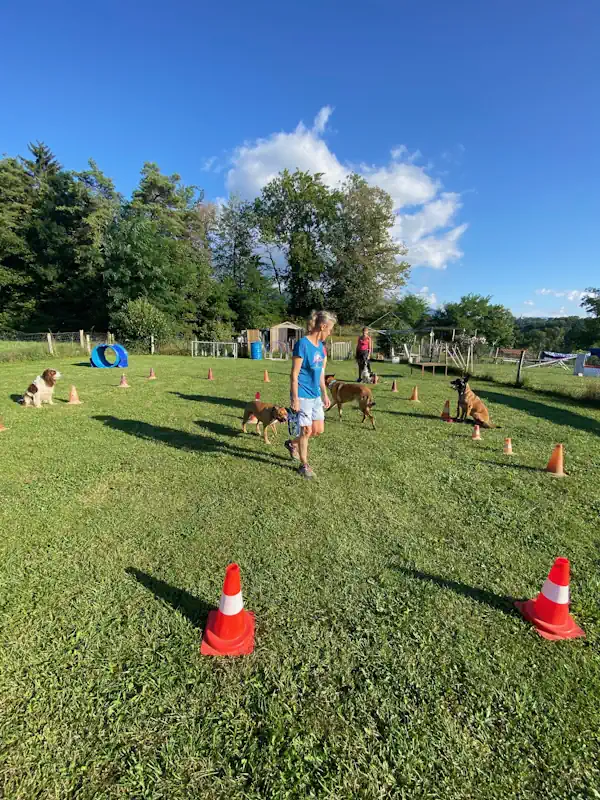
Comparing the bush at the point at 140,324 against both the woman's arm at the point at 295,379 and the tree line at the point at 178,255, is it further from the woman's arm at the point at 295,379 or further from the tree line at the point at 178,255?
the woman's arm at the point at 295,379

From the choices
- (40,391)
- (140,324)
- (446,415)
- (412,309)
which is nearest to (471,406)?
(446,415)

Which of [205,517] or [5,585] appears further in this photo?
[205,517]

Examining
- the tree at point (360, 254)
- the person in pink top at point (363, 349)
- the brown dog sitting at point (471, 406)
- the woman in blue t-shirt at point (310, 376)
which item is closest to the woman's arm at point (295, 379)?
the woman in blue t-shirt at point (310, 376)

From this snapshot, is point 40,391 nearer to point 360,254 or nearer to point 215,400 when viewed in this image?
point 215,400

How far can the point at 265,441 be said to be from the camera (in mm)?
6164

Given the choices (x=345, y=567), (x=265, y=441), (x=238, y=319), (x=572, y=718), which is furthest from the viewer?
(x=238, y=319)

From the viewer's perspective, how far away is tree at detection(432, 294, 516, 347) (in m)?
59.8

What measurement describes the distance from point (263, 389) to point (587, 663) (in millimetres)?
9921

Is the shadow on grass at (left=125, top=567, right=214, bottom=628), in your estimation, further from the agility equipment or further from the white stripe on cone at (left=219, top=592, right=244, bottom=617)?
the agility equipment

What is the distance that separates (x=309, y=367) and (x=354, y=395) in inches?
121

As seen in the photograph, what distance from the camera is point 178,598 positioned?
104 inches

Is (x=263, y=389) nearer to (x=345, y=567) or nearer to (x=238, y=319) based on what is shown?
(x=345, y=567)

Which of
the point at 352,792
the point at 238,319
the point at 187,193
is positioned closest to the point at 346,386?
the point at 352,792

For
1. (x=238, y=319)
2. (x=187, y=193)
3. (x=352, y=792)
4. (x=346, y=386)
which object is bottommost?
(x=352, y=792)
